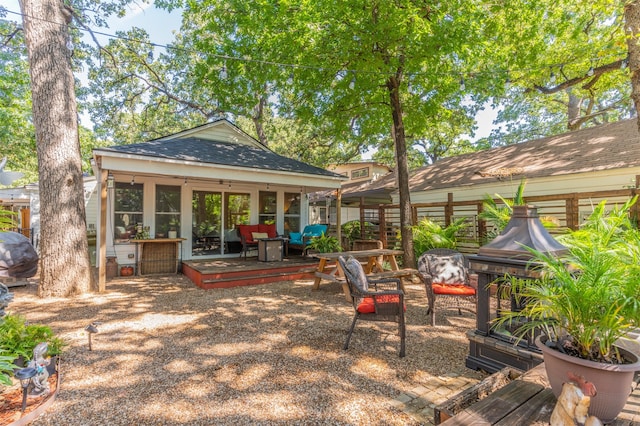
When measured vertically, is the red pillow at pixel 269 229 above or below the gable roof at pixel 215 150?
below

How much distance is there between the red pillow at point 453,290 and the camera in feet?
14.5

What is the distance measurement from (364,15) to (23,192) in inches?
587

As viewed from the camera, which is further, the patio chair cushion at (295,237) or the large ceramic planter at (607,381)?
the patio chair cushion at (295,237)

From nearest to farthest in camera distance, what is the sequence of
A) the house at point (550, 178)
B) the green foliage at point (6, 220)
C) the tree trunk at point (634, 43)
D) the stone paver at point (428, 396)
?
the stone paver at point (428, 396)
the green foliage at point (6, 220)
the tree trunk at point (634, 43)
the house at point (550, 178)

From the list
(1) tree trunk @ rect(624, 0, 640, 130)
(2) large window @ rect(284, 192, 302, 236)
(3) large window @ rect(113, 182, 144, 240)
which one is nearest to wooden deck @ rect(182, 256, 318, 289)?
(3) large window @ rect(113, 182, 144, 240)

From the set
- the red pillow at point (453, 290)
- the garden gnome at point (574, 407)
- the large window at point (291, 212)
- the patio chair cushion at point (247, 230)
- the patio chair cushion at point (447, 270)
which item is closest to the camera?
the garden gnome at point (574, 407)

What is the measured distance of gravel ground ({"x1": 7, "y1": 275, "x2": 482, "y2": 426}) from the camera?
247 cm

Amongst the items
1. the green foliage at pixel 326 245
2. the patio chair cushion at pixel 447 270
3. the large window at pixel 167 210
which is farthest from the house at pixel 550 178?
the large window at pixel 167 210

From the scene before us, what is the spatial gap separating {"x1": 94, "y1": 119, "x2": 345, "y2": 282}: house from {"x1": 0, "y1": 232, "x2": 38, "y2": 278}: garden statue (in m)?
1.43

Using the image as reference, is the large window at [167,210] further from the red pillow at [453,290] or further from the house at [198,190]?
the red pillow at [453,290]

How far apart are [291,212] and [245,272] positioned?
13.4 feet

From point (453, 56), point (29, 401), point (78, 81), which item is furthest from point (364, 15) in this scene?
point (78, 81)

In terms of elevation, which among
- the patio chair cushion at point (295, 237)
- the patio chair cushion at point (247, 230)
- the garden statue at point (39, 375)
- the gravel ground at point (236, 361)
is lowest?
the gravel ground at point (236, 361)

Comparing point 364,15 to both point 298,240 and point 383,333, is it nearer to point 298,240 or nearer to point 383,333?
point 383,333
